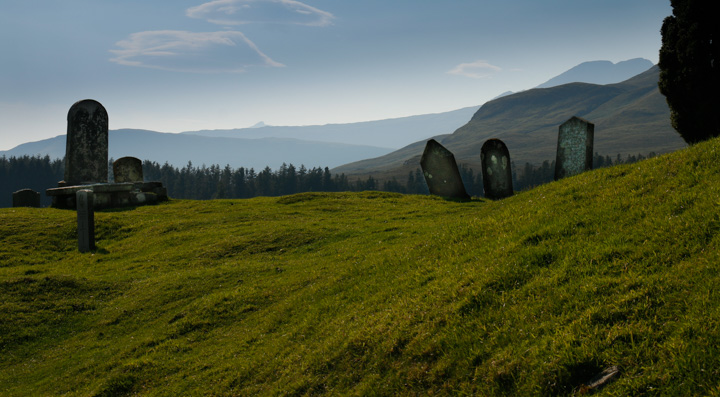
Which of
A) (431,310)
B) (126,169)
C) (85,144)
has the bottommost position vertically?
(431,310)

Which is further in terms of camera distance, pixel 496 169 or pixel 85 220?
pixel 496 169

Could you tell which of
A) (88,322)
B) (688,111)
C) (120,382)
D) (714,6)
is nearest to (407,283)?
(120,382)

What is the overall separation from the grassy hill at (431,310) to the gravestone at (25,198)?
19460 mm

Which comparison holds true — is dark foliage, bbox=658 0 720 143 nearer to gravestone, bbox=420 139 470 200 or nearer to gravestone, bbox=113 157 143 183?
gravestone, bbox=420 139 470 200

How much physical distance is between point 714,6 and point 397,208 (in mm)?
22226

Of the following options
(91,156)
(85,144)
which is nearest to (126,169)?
(91,156)

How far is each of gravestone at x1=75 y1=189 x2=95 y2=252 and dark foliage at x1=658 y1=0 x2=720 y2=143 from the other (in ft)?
107

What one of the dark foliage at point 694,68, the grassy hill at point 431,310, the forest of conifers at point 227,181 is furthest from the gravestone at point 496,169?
the forest of conifers at point 227,181

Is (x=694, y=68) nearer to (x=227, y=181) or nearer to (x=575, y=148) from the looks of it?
(x=575, y=148)

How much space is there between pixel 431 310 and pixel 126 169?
3440 centimetres

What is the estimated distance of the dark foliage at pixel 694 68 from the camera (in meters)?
27.8

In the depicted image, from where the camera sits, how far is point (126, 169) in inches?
1423

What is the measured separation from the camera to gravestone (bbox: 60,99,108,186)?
33.3 meters

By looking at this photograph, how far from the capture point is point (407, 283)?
9594mm
